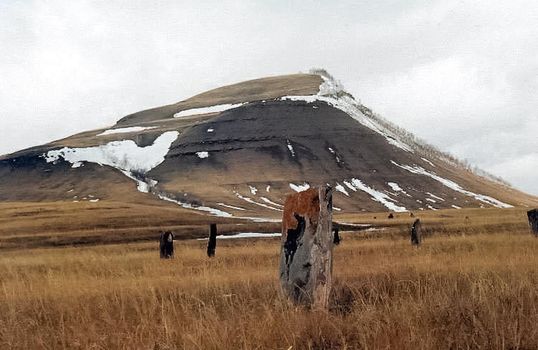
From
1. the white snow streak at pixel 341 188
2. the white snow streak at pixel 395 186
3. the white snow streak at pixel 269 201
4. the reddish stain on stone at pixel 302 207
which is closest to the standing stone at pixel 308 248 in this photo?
the reddish stain on stone at pixel 302 207

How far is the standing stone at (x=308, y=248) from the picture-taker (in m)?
8.70

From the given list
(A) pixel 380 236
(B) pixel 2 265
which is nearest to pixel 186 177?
(A) pixel 380 236

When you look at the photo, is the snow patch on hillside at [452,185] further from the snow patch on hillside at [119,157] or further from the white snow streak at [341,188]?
the snow patch on hillside at [119,157]

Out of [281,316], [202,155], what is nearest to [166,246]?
[281,316]

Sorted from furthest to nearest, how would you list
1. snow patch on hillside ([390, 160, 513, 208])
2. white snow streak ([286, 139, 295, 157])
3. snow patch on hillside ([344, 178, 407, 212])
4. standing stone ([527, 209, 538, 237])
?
1. white snow streak ([286, 139, 295, 157])
2. snow patch on hillside ([390, 160, 513, 208])
3. snow patch on hillside ([344, 178, 407, 212])
4. standing stone ([527, 209, 538, 237])

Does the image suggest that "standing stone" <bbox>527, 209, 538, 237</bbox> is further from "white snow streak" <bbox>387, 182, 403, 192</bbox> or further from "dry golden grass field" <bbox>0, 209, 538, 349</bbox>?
"white snow streak" <bbox>387, 182, 403, 192</bbox>

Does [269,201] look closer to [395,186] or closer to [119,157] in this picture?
[395,186]

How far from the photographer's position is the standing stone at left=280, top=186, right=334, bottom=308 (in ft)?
28.5

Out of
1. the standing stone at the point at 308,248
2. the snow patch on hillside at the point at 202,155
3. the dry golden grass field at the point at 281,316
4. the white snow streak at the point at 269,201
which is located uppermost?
the snow patch on hillside at the point at 202,155

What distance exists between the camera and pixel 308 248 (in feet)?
29.4

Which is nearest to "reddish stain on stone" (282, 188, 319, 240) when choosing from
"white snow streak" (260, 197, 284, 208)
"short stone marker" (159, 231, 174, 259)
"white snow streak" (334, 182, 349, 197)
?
"short stone marker" (159, 231, 174, 259)

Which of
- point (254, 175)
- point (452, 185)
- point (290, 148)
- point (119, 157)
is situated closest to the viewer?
point (254, 175)

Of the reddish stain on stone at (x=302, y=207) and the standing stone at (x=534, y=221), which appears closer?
the reddish stain on stone at (x=302, y=207)

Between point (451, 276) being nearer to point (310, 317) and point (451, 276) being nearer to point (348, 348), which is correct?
point (310, 317)
